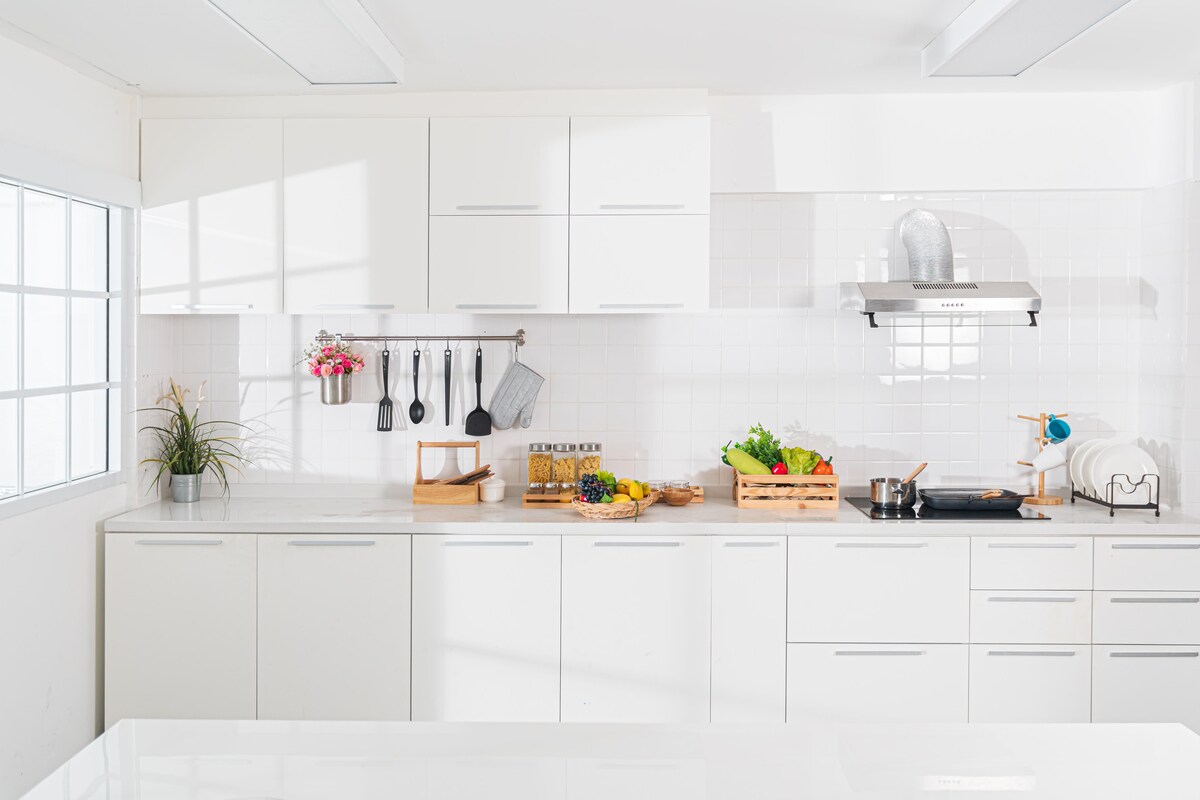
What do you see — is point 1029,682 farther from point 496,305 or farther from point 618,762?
point 618,762

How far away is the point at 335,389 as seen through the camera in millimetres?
3711

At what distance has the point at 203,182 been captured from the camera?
343 centimetres

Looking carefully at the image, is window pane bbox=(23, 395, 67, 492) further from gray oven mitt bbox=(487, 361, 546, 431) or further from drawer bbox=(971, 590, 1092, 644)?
drawer bbox=(971, 590, 1092, 644)

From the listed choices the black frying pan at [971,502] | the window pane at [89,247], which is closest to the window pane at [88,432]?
the window pane at [89,247]

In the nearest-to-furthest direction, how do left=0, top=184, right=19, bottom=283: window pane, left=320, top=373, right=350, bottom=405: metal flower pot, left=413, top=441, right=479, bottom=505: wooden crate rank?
1. left=0, top=184, right=19, bottom=283: window pane
2. left=413, top=441, right=479, bottom=505: wooden crate
3. left=320, top=373, right=350, bottom=405: metal flower pot

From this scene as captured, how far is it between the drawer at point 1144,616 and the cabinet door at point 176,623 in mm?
2930

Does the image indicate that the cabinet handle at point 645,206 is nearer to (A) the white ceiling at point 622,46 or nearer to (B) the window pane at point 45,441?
(A) the white ceiling at point 622,46

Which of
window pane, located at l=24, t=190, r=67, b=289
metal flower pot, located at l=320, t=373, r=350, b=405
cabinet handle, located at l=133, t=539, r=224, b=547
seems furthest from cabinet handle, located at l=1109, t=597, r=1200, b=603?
window pane, located at l=24, t=190, r=67, b=289

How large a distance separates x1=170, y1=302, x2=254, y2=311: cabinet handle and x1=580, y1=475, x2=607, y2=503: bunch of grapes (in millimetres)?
1406

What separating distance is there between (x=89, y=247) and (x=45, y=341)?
449 mm

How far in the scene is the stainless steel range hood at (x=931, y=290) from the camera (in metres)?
3.33

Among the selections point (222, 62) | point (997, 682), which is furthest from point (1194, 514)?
point (222, 62)

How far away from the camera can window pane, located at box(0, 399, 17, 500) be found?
9.16 ft

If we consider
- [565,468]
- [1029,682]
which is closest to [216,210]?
[565,468]
